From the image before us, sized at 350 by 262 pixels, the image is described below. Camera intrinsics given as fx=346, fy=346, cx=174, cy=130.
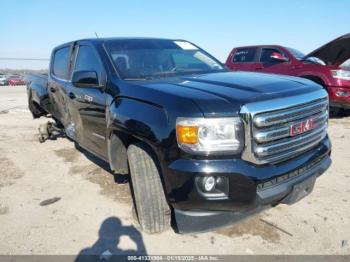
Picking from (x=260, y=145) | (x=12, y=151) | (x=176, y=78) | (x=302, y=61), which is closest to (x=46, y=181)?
(x=12, y=151)

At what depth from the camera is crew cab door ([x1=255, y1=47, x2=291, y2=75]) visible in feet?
30.4

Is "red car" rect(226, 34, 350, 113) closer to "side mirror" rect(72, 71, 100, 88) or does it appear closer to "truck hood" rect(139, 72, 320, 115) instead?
"truck hood" rect(139, 72, 320, 115)

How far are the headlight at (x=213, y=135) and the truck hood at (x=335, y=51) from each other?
5547 mm

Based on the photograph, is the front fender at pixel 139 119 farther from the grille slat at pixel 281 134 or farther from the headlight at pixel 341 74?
the headlight at pixel 341 74

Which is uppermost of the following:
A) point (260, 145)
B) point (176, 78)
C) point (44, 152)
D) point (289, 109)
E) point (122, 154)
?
point (176, 78)

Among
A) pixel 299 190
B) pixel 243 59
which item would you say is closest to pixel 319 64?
pixel 243 59

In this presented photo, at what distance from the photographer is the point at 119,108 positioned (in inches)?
128

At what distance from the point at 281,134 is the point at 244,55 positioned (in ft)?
27.0

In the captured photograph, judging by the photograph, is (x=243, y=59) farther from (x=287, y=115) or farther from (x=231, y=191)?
(x=231, y=191)

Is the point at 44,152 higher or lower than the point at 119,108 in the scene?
lower

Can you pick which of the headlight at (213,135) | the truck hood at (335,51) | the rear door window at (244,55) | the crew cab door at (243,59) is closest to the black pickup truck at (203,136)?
the headlight at (213,135)

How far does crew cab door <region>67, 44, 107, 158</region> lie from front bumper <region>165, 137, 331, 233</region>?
4.81ft

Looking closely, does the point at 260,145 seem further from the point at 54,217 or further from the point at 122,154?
the point at 54,217

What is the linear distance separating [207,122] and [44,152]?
4.78 m
